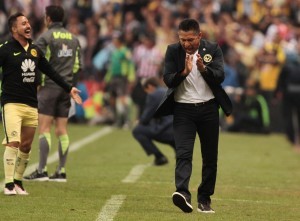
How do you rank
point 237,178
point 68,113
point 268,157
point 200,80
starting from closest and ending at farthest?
point 200,80
point 68,113
point 237,178
point 268,157

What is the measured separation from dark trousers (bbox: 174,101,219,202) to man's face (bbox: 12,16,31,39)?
1.97 m

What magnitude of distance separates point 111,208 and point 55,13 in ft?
12.0

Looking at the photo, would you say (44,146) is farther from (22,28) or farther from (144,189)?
(22,28)

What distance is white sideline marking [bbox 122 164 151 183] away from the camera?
13.2 m

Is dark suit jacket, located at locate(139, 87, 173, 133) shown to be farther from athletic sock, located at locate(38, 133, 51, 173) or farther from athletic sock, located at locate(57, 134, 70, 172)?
athletic sock, located at locate(38, 133, 51, 173)

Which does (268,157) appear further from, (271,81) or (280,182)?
(271,81)

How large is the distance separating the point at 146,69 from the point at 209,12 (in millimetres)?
2997

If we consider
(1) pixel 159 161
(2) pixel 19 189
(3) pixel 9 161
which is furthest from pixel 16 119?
(1) pixel 159 161

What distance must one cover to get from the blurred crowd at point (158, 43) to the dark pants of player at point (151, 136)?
7.75 meters

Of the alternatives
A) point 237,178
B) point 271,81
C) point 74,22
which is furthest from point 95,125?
point 237,178

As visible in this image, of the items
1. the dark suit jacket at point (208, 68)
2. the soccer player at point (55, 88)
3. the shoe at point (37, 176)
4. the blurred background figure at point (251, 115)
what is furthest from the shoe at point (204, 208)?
the blurred background figure at point (251, 115)

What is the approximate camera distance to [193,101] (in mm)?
9828

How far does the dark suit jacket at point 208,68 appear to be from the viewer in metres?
9.64

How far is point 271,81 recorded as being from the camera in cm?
2612
